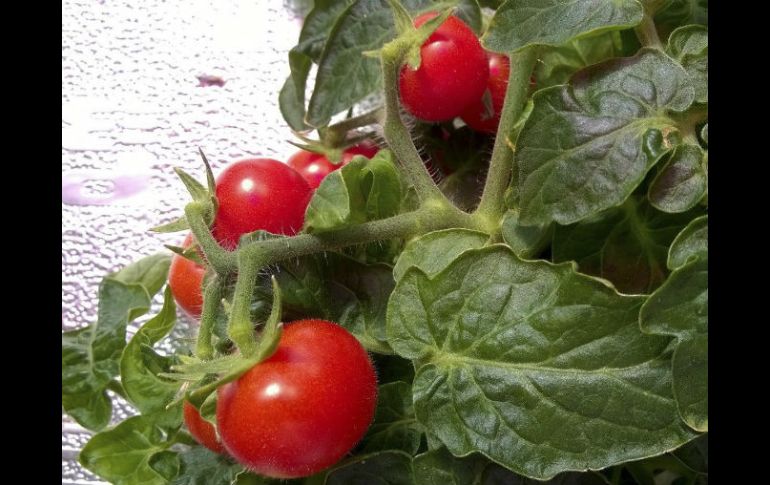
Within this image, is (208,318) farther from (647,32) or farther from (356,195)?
(647,32)

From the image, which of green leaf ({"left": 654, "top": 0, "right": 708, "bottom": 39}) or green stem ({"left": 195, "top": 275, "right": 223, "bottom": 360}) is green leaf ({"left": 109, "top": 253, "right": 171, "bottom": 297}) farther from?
green leaf ({"left": 654, "top": 0, "right": 708, "bottom": 39})

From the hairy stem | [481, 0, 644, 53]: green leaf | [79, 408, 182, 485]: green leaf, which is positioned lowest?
[79, 408, 182, 485]: green leaf

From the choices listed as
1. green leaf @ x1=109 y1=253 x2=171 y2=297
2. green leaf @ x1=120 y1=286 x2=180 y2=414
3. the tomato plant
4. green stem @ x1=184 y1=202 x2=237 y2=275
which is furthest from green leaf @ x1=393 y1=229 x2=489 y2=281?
green leaf @ x1=109 y1=253 x2=171 y2=297

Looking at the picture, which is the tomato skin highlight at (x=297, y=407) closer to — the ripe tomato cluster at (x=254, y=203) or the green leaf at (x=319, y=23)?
the ripe tomato cluster at (x=254, y=203)

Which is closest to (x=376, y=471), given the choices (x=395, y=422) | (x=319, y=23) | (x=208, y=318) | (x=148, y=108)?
(x=395, y=422)

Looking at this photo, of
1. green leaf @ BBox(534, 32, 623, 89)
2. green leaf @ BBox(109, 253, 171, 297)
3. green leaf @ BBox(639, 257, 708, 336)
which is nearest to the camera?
green leaf @ BBox(639, 257, 708, 336)

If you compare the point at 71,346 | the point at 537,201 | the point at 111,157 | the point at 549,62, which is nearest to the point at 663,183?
the point at 537,201

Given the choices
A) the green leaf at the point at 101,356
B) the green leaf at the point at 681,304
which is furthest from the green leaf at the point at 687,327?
the green leaf at the point at 101,356

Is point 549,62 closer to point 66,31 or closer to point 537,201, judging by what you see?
point 537,201
